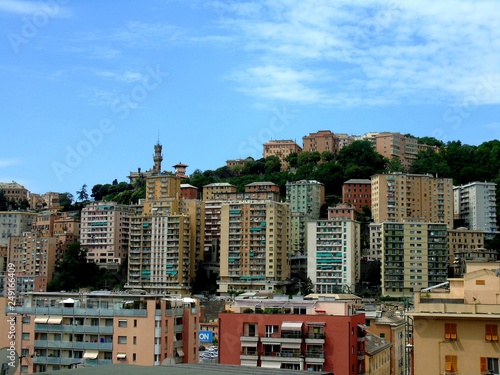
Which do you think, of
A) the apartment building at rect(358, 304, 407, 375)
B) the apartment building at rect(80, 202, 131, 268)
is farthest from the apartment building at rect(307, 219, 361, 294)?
the apartment building at rect(358, 304, 407, 375)

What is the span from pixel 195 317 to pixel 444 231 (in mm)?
63619

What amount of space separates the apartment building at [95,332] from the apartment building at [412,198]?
74896 millimetres

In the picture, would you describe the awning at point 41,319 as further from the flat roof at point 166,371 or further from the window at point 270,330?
the flat roof at point 166,371

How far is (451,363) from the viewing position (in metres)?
19.7

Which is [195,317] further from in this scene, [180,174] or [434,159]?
[180,174]

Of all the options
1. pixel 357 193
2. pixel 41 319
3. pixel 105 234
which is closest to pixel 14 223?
pixel 105 234

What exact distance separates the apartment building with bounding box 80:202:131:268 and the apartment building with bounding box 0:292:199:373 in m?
77.7

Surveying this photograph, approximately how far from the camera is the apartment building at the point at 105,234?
11369cm

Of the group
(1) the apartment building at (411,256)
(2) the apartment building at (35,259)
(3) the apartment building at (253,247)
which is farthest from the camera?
(2) the apartment building at (35,259)

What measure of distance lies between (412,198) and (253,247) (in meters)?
25.4

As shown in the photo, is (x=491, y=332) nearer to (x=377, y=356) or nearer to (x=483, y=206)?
(x=377, y=356)

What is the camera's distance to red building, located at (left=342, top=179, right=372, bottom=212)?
116 m

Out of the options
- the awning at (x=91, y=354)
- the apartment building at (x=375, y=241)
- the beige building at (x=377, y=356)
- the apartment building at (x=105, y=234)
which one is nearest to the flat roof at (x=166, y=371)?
the awning at (x=91, y=354)

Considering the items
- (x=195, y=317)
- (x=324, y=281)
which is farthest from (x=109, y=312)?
(x=324, y=281)
